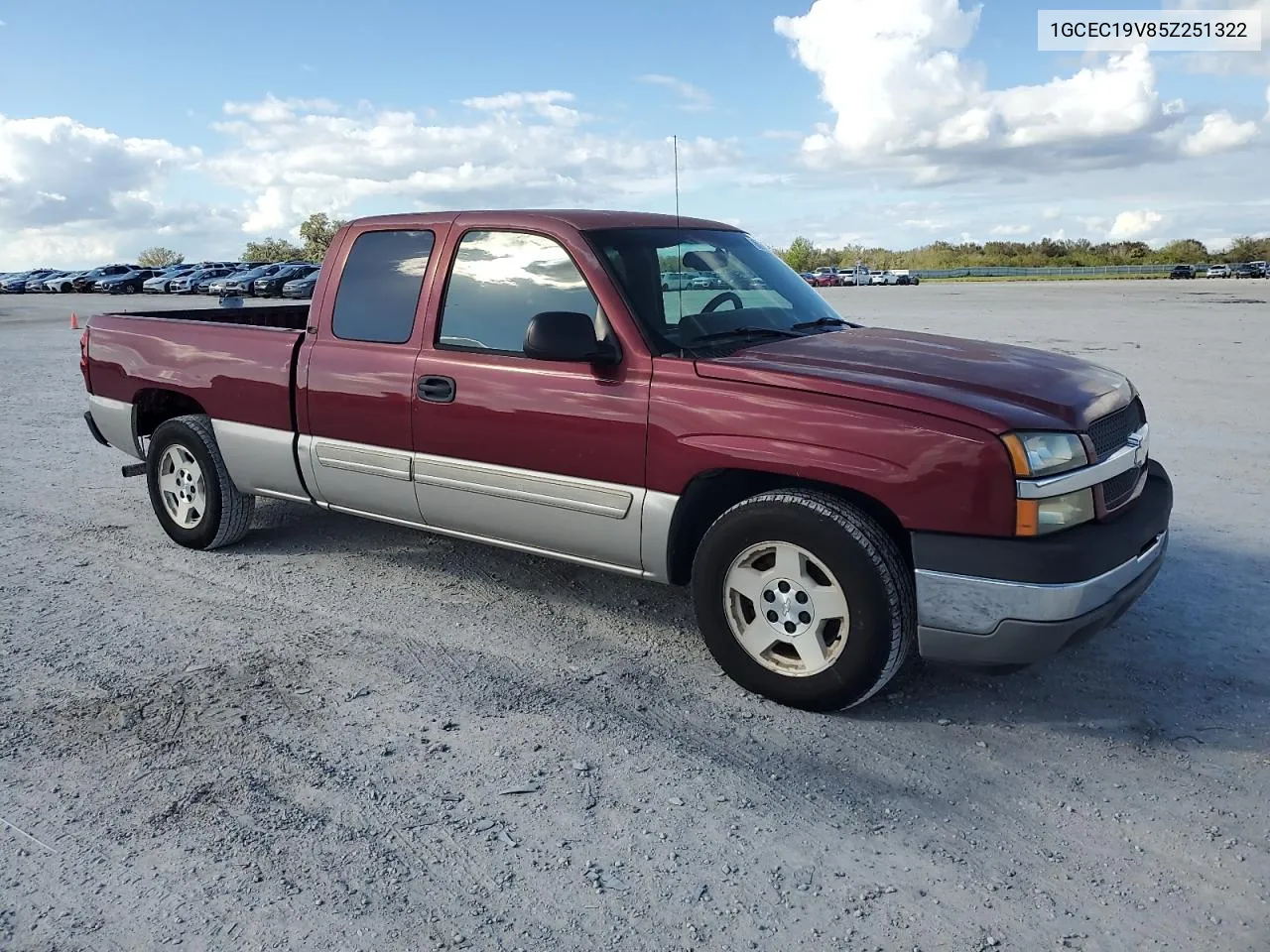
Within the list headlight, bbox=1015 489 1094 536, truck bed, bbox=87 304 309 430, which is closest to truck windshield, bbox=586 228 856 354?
headlight, bbox=1015 489 1094 536

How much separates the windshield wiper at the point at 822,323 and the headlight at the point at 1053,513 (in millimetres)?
1613

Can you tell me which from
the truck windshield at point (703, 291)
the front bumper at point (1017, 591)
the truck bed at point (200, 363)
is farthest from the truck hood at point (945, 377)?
the truck bed at point (200, 363)

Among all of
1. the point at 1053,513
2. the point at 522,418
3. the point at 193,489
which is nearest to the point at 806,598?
the point at 1053,513

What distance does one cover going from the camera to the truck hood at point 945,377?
11.7 feet

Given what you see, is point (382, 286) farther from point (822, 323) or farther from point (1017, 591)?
point (1017, 591)

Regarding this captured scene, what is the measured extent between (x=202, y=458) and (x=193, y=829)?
3.13 meters

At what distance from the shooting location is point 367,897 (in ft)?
9.21

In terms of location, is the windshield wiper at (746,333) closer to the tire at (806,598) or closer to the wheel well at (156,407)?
the tire at (806,598)

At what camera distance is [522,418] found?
4.45 metres

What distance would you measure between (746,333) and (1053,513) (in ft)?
5.19

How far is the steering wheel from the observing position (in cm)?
455

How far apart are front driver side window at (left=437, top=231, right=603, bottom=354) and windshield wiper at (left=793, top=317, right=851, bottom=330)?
105cm

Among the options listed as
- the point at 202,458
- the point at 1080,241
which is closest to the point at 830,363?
the point at 202,458

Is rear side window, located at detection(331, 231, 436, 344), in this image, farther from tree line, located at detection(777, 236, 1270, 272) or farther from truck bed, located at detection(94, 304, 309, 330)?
tree line, located at detection(777, 236, 1270, 272)
